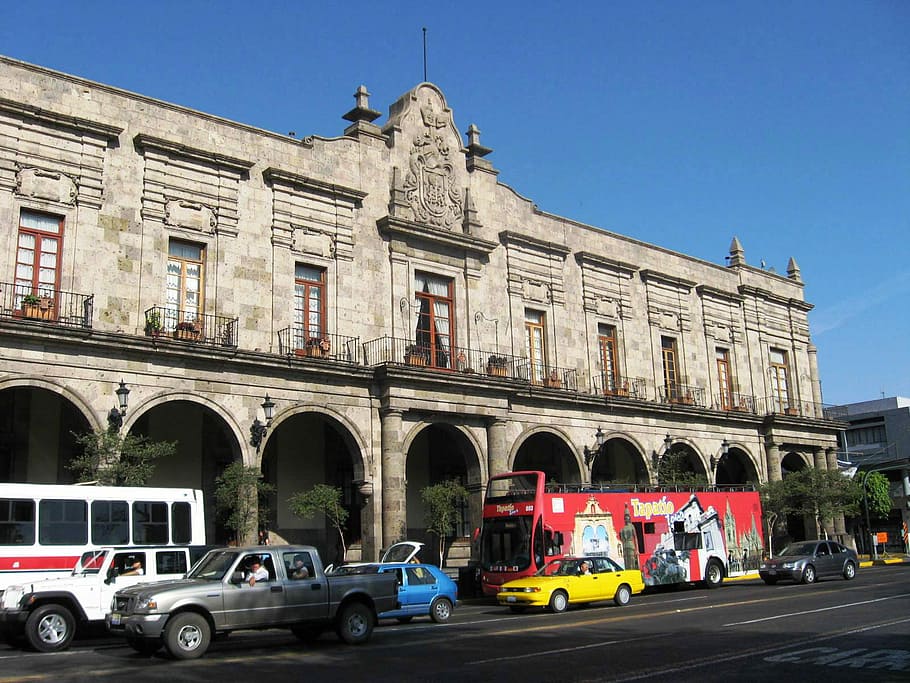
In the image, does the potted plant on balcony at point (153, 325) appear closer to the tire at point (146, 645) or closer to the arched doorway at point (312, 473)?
the arched doorway at point (312, 473)

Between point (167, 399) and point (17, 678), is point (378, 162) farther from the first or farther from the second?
point (17, 678)

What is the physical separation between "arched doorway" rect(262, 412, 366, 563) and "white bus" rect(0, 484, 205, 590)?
792 centimetres

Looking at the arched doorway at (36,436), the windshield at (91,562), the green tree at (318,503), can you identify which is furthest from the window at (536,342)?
the windshield at (91,562)

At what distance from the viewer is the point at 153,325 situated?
23.8 meters

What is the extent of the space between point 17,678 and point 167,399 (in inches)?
504

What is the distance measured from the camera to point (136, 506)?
18594 millimetres

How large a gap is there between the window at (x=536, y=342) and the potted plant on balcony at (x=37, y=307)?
16.6 metres

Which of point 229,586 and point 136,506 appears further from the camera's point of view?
point 136,506

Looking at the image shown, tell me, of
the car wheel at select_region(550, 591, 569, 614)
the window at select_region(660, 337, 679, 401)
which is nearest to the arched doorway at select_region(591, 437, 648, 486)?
the window at select_region(660, 337, 679, 401)

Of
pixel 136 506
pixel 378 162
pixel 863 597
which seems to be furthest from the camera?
pixel 378 162

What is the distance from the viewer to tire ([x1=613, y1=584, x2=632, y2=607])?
2294 centimetres

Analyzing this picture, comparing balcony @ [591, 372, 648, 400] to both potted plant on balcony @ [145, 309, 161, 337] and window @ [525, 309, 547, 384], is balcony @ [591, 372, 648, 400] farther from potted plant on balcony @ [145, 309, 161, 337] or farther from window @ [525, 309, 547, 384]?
potted plant on balcony @ [145, 309, 161, 337]

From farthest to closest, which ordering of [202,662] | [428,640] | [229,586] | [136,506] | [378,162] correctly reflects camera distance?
[378,162] → [136,506] → [428,640] → [229,586] → [202,662]

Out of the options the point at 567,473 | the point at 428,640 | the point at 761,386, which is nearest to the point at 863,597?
the point at 428,640
